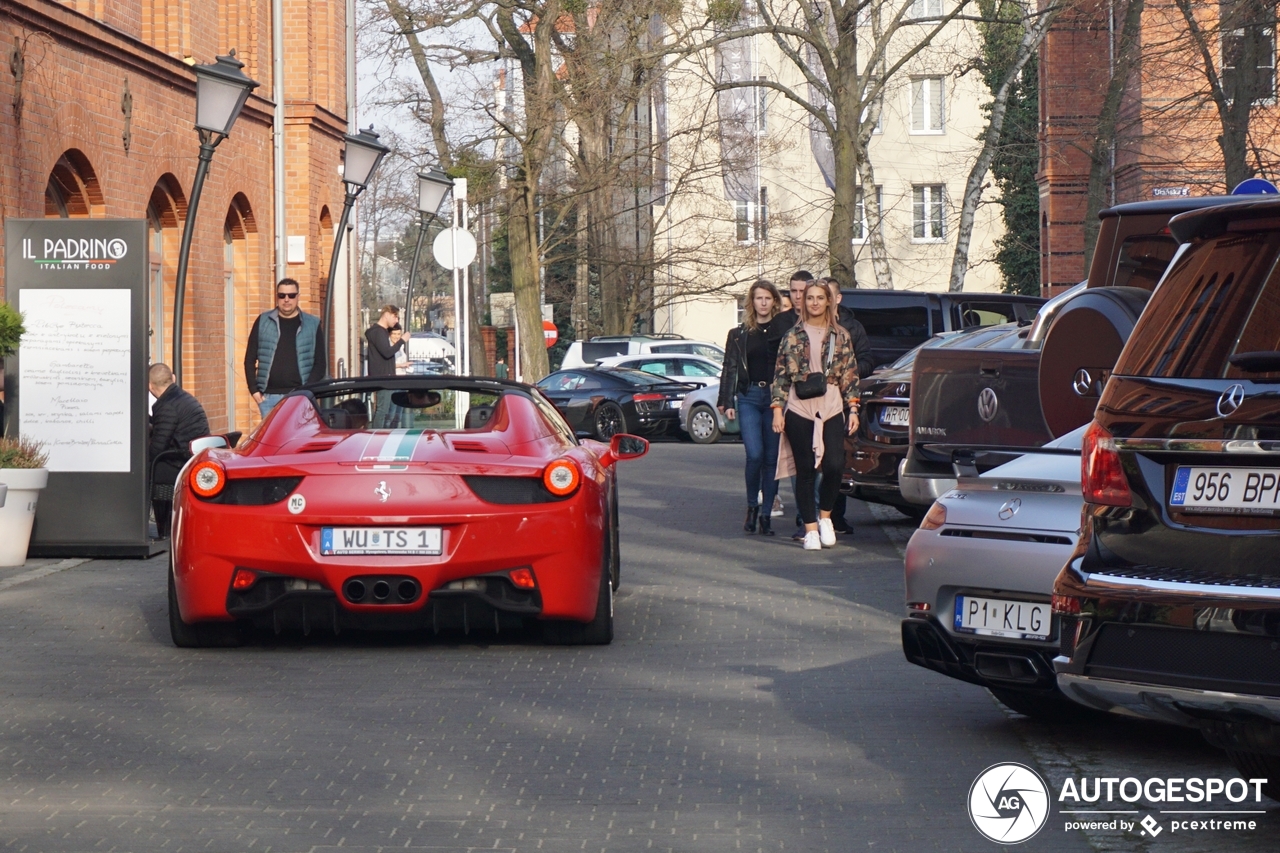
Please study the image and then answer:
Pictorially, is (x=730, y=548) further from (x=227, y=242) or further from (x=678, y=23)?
(x=678, y=23)

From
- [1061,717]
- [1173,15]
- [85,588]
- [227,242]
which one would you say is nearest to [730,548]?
[85,588]

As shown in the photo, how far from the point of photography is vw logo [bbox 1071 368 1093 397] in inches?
307

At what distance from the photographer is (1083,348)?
305 inches

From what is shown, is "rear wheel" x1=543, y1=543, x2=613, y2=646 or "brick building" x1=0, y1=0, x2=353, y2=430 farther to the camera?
"brick building" x1=0, y1=0, x2=353, y2=430

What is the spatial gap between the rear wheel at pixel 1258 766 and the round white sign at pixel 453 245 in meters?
20.9

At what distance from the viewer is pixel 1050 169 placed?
37688 mm

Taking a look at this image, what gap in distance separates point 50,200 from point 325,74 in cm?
1267

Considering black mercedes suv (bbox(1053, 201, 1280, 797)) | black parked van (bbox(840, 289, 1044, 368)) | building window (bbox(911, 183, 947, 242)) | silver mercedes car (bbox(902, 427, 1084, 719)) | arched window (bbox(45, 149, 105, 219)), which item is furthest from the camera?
building window (bbox(911, 183, 947, 242))

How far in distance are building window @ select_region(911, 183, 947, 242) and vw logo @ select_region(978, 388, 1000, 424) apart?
195 feet

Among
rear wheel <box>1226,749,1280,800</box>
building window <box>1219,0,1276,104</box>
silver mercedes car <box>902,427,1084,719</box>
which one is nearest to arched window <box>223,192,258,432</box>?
building window <box>1219,0,1276,104</box>

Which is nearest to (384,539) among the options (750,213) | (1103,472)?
(1103,472)

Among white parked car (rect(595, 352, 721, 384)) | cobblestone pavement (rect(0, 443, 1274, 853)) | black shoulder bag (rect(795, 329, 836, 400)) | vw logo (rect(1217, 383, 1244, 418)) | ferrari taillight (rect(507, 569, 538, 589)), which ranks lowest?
cobblestone pavement (rect(0, 443, 1274, 853))

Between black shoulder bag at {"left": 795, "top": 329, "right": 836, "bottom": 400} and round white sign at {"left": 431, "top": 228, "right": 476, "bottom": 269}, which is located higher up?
round white sign at {"left": 431, "top": 228, "right": 476, "bottom": 269}

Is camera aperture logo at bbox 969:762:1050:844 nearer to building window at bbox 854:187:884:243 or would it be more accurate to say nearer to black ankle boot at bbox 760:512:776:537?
black ankle boot at bbox 760:512:776:537
